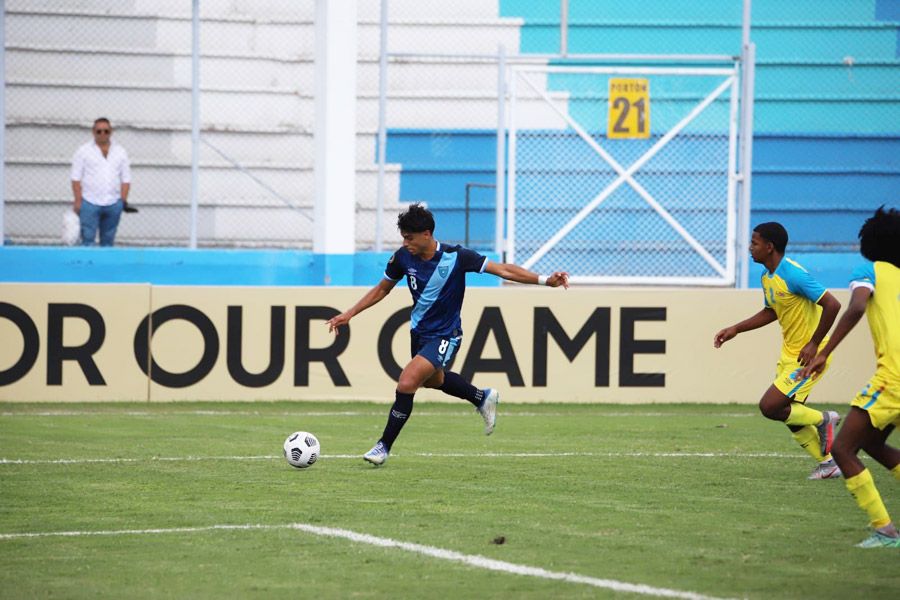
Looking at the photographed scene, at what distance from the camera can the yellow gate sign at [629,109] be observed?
774 inches

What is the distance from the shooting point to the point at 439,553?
7684 mm

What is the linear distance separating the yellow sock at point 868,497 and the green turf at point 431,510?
0.64 ft

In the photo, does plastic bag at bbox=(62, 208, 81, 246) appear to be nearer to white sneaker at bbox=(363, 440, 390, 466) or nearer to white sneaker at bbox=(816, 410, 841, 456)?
white sneaker at bbox=(363, 440, 390, 466)

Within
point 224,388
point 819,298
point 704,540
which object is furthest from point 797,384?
point 224,388

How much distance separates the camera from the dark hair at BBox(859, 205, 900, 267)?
7938 mm

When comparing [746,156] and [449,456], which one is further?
[746,156]

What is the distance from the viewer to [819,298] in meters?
10.8

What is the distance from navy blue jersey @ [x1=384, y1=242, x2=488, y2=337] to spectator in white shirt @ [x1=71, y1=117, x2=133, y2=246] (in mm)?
9011

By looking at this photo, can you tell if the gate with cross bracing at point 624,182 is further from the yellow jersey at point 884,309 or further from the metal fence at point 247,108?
the yellow jersey at point 884,309

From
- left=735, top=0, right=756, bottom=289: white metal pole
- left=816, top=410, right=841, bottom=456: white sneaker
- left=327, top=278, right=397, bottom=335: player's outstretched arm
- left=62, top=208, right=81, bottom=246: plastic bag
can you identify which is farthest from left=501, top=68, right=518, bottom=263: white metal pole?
left=816, top=410, right=841, bottom=456: white sneaker

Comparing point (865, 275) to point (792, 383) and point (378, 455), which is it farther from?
point (378, 455)

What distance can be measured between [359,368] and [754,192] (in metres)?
7.79

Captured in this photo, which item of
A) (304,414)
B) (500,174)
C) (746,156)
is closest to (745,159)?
(746,156)

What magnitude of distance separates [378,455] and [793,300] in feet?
11.0
